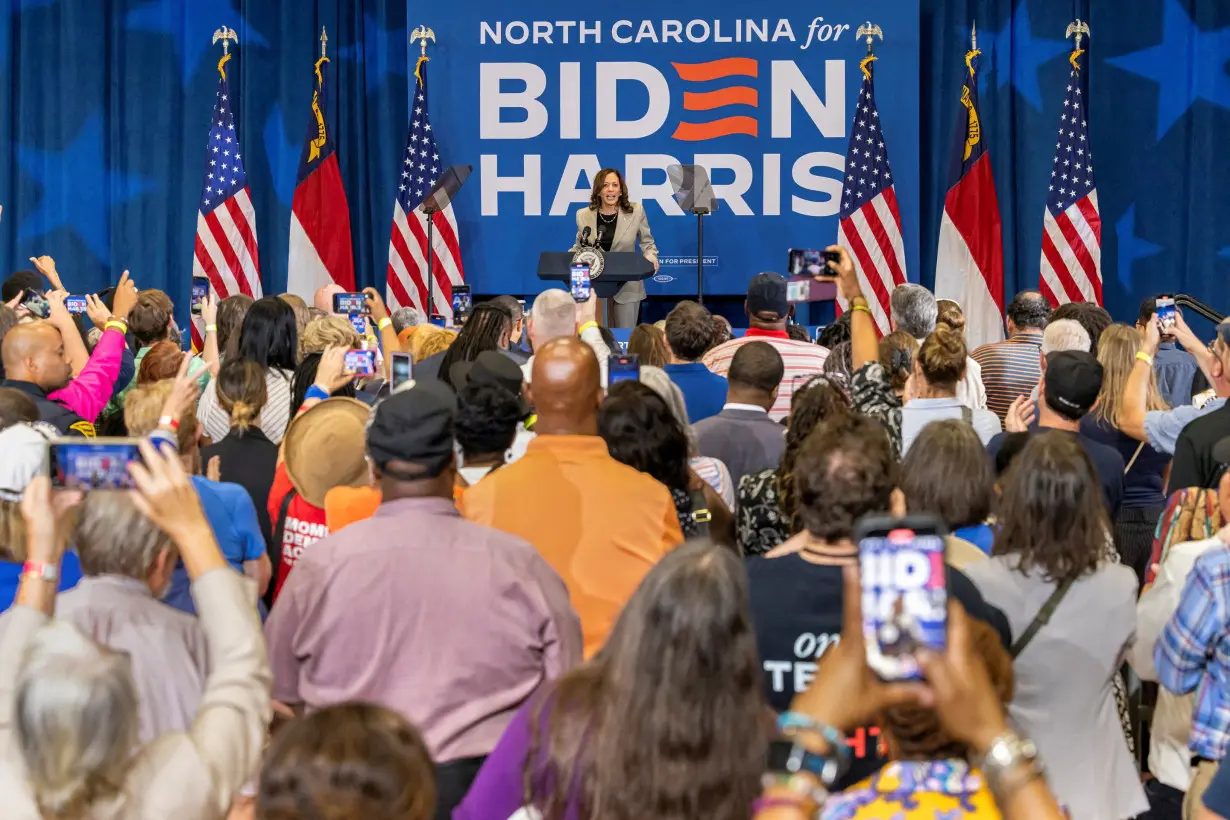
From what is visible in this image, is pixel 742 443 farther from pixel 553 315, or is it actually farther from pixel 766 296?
pixel 766 296

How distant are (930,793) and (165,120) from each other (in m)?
9.99

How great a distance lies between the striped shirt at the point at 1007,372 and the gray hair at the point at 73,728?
14.7 ft

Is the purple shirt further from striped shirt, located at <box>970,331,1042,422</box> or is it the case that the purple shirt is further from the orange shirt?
striped shirt, located at <box>970,331,1042,422</box>

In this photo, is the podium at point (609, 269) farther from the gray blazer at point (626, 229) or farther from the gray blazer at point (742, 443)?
the gray blazer at point (742, 443)

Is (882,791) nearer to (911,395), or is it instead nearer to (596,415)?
(596,415)

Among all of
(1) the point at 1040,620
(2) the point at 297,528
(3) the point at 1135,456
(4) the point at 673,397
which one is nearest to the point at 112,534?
(2) the point at 297,528

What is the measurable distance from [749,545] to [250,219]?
7.22 meters

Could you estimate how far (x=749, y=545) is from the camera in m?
3.66

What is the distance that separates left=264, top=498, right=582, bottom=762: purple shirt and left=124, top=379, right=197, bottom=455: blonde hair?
1.13 meters

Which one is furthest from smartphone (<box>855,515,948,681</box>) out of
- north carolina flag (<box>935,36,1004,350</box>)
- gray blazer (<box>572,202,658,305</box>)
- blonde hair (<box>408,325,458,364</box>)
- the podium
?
north carolina flag (<box>935,36,1004,350</box>)

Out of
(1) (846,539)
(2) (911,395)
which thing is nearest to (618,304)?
(2) (911,395)

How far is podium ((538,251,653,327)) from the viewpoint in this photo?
7625 mm

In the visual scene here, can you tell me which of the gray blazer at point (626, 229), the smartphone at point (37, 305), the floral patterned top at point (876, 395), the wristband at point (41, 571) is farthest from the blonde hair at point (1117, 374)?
the gray blazer at point (626, 229)

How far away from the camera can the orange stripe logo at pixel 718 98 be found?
396 inches
